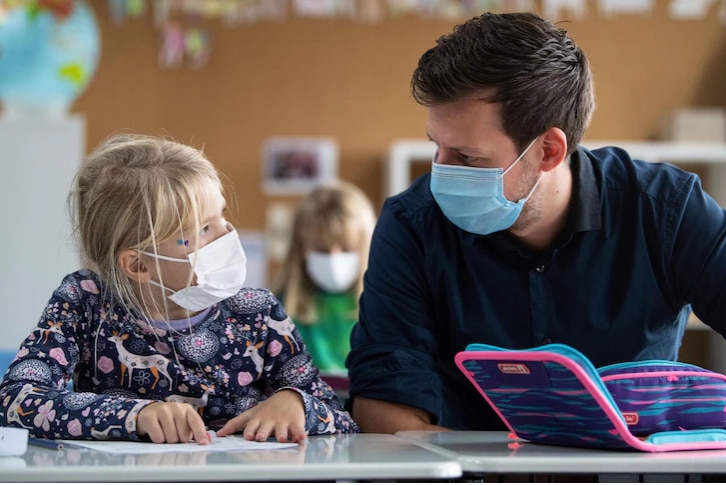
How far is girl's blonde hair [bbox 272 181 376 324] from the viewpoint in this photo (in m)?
3.20

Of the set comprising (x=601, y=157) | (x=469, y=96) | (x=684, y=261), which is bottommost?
(x=684, y=261)

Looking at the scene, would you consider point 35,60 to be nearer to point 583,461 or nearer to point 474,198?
point 474,198

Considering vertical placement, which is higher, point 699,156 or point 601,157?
point 601,157

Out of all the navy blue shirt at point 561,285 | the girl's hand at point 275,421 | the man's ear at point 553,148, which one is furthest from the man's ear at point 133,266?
the man's ear at point 553,148

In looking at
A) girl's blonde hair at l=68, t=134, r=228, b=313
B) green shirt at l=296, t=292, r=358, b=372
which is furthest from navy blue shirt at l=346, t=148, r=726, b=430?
green shirt at l=296, t=292, r=358, b=372

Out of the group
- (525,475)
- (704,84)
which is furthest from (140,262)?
(704,84)

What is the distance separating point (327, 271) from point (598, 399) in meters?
2.21

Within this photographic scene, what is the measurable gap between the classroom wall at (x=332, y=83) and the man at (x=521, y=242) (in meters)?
2.61

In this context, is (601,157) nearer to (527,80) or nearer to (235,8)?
(527,80)

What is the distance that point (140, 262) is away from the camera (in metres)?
1.39

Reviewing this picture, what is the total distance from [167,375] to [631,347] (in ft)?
2.32

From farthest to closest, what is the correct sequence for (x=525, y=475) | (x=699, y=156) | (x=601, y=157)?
(x=699, y=156)
(x=601, y=157)
(x=525, y=475)

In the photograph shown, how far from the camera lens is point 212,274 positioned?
1396 millimetres

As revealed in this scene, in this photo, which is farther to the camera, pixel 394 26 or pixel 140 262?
pixel 394 26
